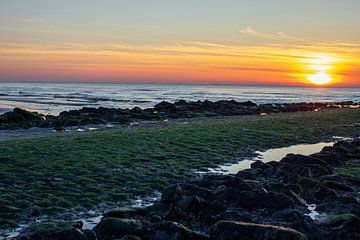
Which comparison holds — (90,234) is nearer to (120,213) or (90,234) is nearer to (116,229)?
(116,229)

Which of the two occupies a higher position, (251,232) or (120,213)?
(251,232)

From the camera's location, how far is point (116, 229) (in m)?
10.2

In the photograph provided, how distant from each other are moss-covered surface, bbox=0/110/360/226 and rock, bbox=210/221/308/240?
5348mm

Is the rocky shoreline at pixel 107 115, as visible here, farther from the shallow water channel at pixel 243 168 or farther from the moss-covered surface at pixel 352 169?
the moss-covered surface at pixel 352 169

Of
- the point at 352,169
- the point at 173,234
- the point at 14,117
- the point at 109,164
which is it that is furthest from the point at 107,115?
the point at 173,234

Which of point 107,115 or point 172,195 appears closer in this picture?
point 172,195

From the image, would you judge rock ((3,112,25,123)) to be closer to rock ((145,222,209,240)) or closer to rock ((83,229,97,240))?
rock ((83,229,97,240))

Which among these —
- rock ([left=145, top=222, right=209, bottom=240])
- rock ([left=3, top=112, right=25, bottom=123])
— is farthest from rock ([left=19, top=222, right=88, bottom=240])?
rock ([left=3, top=112, right=25, bottom=123])

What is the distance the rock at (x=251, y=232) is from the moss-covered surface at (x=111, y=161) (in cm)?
535

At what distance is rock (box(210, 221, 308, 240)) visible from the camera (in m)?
8.77

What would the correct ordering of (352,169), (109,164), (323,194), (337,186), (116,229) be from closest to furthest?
1. (116,229)
2. (323,194)
3. (337,186)
4. (109,164)
5. (352,169)

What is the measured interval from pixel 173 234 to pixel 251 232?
1.80 meters

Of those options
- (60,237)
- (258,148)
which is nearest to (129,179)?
(60,237)

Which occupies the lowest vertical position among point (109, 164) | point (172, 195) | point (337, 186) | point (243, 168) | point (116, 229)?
point (243, 168)
